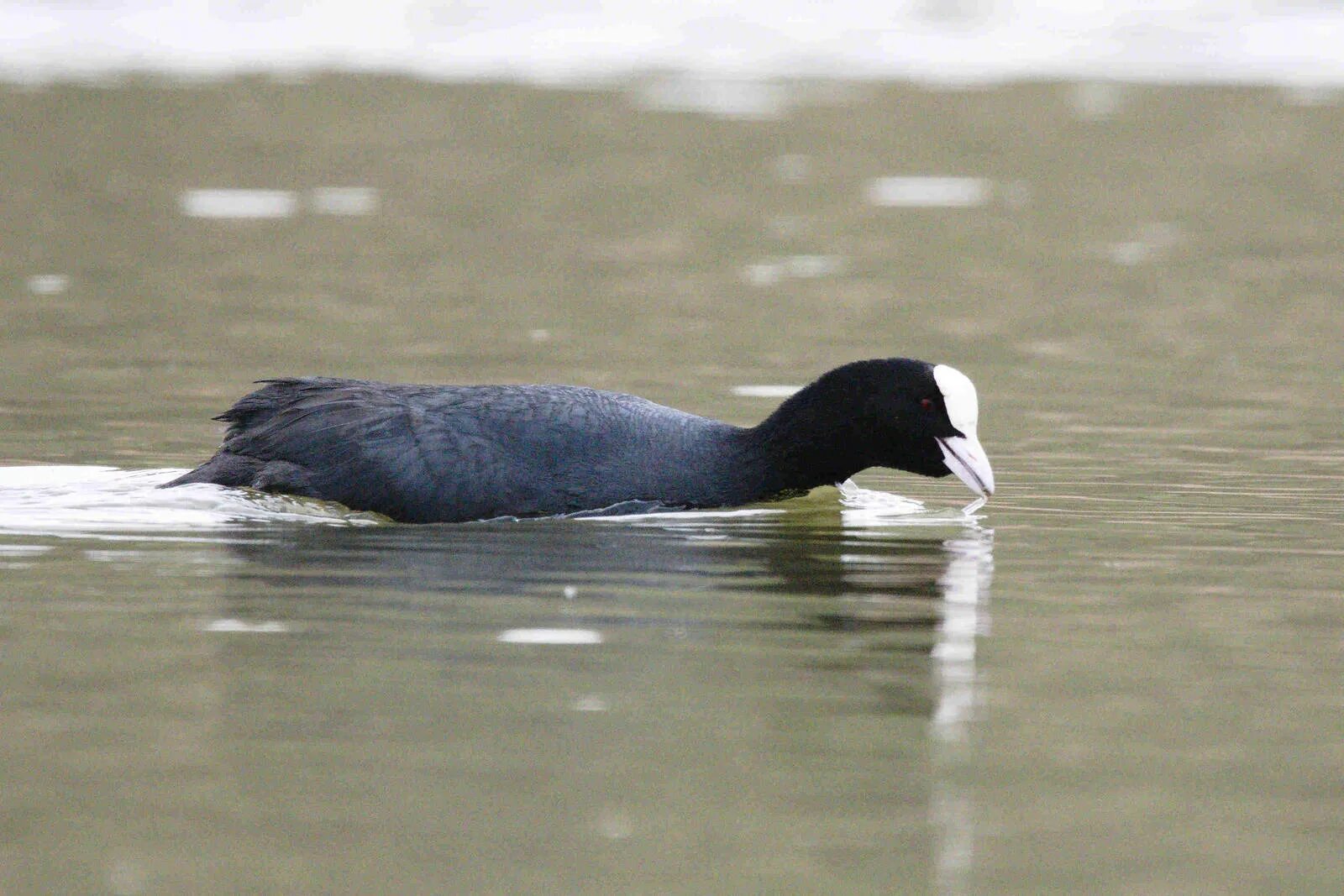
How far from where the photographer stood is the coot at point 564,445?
29.7 ft

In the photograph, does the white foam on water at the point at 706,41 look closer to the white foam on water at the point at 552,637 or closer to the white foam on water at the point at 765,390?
the white foam on water at the point at 765,390

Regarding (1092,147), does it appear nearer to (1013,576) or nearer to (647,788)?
(1013,576)

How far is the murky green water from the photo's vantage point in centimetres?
526

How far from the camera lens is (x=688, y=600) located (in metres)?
7.69

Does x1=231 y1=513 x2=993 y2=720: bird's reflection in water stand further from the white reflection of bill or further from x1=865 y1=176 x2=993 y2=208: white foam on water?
x1=865 y1=176 x2=993 y2=208: white foam on water

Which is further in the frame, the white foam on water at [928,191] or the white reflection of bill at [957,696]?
the white foam on water at [928,191]

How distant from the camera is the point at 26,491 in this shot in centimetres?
939

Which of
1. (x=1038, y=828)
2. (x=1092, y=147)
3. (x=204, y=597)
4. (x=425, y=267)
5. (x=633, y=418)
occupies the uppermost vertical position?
(x=1092, y=147)

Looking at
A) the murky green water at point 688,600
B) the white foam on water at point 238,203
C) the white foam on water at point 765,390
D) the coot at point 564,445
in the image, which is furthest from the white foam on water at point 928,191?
the coot at point 564,445

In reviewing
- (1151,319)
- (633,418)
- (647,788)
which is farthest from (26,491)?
(1151,319)

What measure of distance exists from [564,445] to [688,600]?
1632 millimetres

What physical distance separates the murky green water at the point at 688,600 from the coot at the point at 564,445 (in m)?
0.16

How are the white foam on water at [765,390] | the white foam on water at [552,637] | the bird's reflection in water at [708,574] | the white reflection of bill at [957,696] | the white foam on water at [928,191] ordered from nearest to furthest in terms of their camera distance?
the white reflection of bill at [957,696], the white foam on water at [552,637], the bird's reflection in water at [708,574], the white foam on water at [765,390], the white foam on water at [928,191]

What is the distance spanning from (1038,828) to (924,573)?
10.0ft
